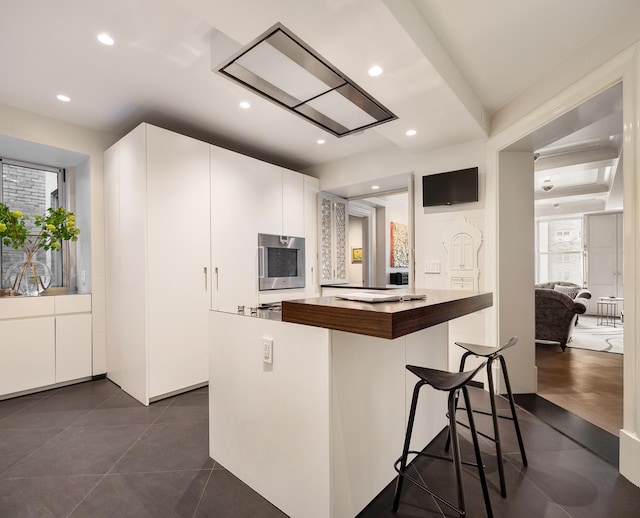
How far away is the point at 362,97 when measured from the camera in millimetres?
1890

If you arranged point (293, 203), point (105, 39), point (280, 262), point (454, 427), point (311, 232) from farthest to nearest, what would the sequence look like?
point (311, 232)
point (293, 203)
point (280, 262)
point (105, 39)
point (454, 427)

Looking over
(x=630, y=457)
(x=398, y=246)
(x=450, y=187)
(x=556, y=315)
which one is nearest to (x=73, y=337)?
(x=450, y=187)

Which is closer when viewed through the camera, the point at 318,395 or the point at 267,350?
the point at 318,395

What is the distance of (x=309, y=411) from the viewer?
4.62 feet

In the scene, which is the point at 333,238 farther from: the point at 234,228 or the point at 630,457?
the point at 630,457

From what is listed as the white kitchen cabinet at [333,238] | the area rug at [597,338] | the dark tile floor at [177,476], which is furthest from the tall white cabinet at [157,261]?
the area rug at [597,338]

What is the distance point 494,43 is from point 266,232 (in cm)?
274

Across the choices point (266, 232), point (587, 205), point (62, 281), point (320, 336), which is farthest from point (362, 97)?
point (587, 205)

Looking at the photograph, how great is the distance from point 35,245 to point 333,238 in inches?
137

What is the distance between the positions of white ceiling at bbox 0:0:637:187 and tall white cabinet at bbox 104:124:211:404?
1.48ft

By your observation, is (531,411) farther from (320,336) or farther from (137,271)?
(137,271)

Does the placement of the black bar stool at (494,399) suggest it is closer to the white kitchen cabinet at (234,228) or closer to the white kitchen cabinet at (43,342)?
the white kitchen cabinet at (234,228)

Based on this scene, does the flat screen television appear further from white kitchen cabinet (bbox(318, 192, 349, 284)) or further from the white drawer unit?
white kitchen cabinet (bbox(318, 192, 349, 284))

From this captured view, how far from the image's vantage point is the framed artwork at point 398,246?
20.7ft
